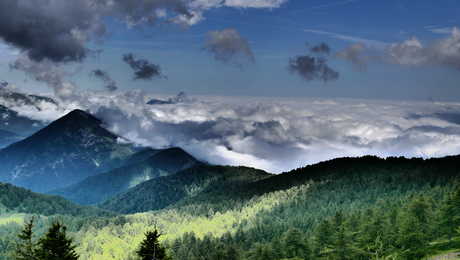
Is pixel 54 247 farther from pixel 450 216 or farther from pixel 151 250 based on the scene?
pixel 450 216

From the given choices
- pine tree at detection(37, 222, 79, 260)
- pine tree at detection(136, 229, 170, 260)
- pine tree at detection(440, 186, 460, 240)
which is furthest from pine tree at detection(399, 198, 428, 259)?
pine tree at detection(37, 222, 79, 260)

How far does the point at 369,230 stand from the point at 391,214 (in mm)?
26281

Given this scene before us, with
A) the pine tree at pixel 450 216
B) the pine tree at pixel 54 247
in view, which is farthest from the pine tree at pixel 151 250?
the pine tree at pixel 450 216

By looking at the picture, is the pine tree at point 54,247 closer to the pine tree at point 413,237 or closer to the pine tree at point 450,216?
the pine tree at point 413,237

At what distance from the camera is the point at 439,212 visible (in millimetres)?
134250

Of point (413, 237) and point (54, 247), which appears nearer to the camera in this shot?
point (54, 247)

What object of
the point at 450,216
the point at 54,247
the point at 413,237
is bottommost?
the point at 413,237

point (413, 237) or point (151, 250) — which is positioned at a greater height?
point (413, 237)

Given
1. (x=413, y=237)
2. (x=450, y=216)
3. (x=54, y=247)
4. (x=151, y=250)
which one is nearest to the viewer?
(x=54, y=247)

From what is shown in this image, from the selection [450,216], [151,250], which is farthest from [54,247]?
[450,216]

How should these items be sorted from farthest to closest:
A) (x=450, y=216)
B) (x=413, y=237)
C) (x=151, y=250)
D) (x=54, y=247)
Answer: (x=450, y=216) → (x=413, y=237) → (x=151, y=250) → (x=54, y=247)

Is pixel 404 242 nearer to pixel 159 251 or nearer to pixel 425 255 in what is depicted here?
pixel 425 255

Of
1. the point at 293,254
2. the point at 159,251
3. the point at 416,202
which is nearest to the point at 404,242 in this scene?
the point at 416,202

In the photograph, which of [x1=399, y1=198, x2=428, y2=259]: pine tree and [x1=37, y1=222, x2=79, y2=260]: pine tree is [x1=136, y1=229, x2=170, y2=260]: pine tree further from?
[x1=399, y1=198, x2=428, y2=259]: pine tree
